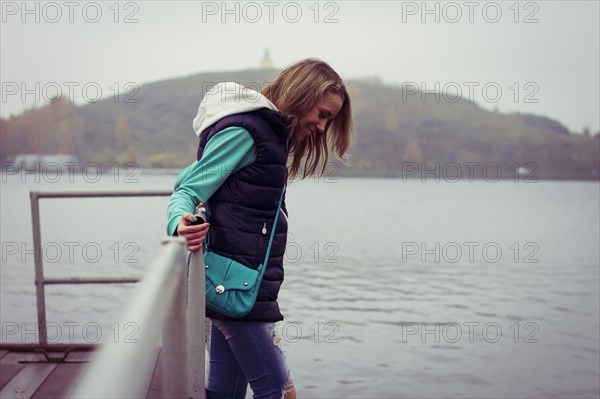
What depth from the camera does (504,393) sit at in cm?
757

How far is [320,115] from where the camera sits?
2.09 metres

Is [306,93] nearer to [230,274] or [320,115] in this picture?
[320,115]

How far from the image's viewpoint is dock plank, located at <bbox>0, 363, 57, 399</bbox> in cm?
355

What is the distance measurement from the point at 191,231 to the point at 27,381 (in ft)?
8.32

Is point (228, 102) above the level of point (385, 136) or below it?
below

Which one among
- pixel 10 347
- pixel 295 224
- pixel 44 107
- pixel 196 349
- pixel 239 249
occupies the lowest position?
pixel 295 224

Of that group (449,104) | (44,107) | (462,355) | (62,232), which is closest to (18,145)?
(44,107)

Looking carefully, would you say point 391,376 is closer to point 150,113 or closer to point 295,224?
point 295,224

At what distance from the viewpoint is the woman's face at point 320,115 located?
206 cm

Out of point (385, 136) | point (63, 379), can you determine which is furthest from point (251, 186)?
point (385, 136)

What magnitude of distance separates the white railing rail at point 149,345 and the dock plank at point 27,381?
2.63 m

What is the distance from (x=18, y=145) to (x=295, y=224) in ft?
212

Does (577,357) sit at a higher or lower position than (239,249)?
lower

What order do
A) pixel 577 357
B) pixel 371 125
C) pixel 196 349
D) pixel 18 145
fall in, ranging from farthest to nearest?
pixel 371 125
pixel 18 145
pixel 577 357
pixel 196 349
